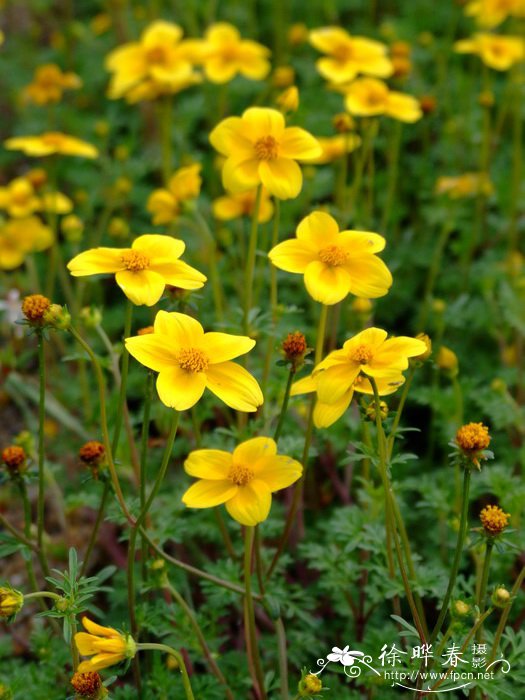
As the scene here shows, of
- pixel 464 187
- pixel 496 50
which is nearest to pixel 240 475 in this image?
pixel 464 187

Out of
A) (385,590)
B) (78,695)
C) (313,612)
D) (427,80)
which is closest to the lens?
(78,695)

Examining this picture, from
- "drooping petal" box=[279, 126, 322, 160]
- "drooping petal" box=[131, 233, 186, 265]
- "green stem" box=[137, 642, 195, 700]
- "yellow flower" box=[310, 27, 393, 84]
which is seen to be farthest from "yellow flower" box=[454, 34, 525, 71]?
"green stem" box=[137, 642, 195, 700]

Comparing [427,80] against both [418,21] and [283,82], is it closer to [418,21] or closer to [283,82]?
[418,21]

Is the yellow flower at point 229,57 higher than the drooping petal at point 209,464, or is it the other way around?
the yellow flower at point 229,57

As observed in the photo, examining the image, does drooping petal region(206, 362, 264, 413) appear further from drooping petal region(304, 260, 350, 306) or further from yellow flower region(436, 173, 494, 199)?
yellow flower region(436, 173, 494, 199)

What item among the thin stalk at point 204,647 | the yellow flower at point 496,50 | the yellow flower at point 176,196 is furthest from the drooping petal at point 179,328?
the yellow flower at point 496,50

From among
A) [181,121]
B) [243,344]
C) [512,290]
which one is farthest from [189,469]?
[181,121]

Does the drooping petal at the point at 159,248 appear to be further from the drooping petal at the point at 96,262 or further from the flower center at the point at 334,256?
the flower center at the point at 334,256
